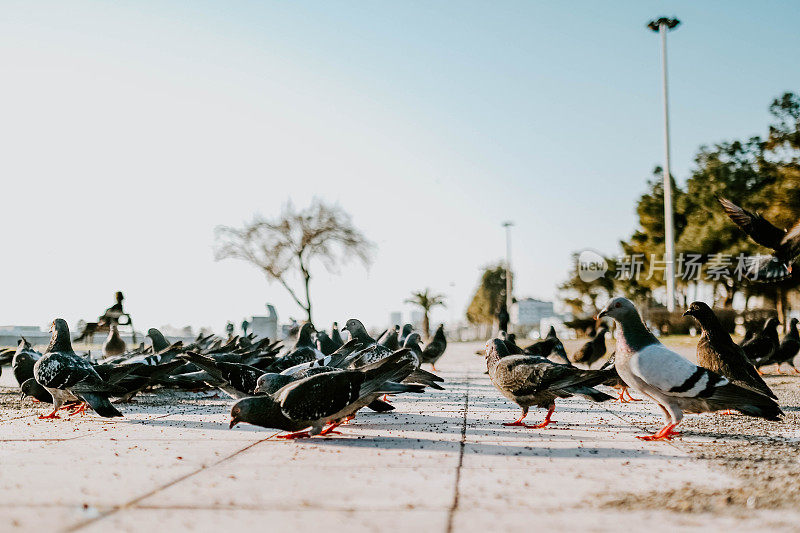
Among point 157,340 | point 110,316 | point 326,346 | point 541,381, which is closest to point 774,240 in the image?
point 541,381

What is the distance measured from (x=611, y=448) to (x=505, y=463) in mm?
1071

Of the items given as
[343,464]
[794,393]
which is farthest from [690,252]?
[343,464]

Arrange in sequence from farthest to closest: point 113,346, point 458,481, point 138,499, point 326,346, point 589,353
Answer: point 113,346 → point 589,353 → point 326,346 → point 458,481 → point 138,499

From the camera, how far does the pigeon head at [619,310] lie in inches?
220

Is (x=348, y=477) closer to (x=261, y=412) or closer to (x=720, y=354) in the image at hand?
(x=261, y=412)

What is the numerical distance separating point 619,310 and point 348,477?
10.3 ft

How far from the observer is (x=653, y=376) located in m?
5.19

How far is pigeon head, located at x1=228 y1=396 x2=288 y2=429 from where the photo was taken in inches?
192

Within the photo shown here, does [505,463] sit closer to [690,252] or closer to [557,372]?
[557,372]

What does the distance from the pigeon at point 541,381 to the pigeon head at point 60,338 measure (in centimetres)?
504

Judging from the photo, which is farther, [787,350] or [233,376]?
[787,350]

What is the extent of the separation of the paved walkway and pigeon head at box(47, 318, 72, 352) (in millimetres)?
1542

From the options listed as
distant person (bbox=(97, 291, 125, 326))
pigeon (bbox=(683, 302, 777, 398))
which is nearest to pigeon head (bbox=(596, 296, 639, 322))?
pigeon (bbox=(683, 302, 777, 398))

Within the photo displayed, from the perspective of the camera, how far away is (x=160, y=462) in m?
4.10
